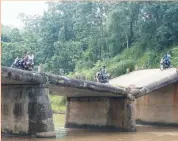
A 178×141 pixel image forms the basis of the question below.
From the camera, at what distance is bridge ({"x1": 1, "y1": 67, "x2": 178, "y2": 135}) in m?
16.2

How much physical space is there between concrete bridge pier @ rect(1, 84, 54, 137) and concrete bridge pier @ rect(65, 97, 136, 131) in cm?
581

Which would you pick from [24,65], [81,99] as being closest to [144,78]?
[81,99]

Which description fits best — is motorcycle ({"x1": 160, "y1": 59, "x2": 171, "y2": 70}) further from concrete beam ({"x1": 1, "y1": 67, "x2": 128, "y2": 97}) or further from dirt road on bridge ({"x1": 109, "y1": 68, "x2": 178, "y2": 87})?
concrete beam ({"x1": 1, "y1": 67, "x2": 128, "y2": 97})

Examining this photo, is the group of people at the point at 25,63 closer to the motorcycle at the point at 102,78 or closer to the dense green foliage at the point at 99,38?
the motorcycle at the point at 102,78

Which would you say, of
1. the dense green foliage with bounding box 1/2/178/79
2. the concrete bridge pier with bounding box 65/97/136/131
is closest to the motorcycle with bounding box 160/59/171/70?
the concrete bridge pier with bounding box 65/97/136/131

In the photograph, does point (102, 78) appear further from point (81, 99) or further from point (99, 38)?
point (99, 38)

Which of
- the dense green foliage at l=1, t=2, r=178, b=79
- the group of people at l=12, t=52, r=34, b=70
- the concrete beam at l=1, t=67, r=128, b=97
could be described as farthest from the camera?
the dense green foliage at l=1, t=2, r=178, b=79

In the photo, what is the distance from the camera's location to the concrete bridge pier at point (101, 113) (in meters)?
21.1

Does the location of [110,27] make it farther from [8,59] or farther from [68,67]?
[8,59]

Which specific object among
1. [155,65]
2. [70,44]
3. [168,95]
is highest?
[70,44]

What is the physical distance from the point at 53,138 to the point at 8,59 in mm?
30590

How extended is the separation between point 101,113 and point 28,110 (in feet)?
23.4

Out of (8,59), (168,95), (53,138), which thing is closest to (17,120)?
(53,138)

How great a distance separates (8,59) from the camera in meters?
45.6
